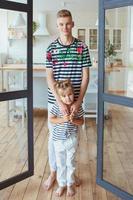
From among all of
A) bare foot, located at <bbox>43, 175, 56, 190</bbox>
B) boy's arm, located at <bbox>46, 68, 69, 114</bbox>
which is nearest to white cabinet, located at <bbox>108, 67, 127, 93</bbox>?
boy's arm, located at <bbox>46, 68, 69, 114</bbox>

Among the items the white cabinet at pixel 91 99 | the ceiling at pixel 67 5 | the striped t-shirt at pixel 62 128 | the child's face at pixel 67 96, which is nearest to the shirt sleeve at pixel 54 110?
the striped t-shirt at pixel 62 128

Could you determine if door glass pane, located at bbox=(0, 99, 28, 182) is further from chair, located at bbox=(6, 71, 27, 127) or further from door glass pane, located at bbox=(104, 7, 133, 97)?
door glass pane, located at bbox=(104, 7, 133, 97)

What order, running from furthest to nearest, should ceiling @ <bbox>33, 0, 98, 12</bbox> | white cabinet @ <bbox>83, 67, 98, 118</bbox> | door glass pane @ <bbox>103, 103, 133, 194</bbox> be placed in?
A: ceiling @ <bbox>33, 0, 98, 12</bbox> → white cabinet @ <bbox>83, 67, 98, 118</bbox> → door glass pane @ <bbox>103, 103, 133, 194</bbox>

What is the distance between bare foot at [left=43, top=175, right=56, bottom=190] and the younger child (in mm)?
126

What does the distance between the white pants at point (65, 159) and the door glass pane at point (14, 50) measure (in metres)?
0.61

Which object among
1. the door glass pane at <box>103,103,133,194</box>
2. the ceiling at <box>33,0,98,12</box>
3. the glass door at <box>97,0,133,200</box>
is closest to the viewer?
the glass door at <box>97,0,133,200</box>

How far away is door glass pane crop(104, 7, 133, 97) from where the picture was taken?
229 centimetres

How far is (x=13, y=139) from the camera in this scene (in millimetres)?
3385

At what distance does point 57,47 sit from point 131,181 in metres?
1.36

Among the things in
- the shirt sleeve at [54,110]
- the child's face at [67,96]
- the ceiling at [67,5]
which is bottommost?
the shirt sleeve at [54,110]

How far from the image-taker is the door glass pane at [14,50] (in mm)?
2494

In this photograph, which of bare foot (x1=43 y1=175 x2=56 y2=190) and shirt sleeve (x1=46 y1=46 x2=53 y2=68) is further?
bare foot (x1=43 y1=175 x2=56 y2=190)

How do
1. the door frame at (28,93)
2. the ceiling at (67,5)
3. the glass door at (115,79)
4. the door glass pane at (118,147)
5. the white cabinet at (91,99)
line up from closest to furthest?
the glass door at (115,79), the door frame at (28,93), the door glass pane at (118,147), the white cabinet at (91,99), the ceiling at (67,5)

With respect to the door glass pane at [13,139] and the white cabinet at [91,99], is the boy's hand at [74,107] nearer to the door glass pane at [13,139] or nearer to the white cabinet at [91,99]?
the door glass pane at [13,139]
